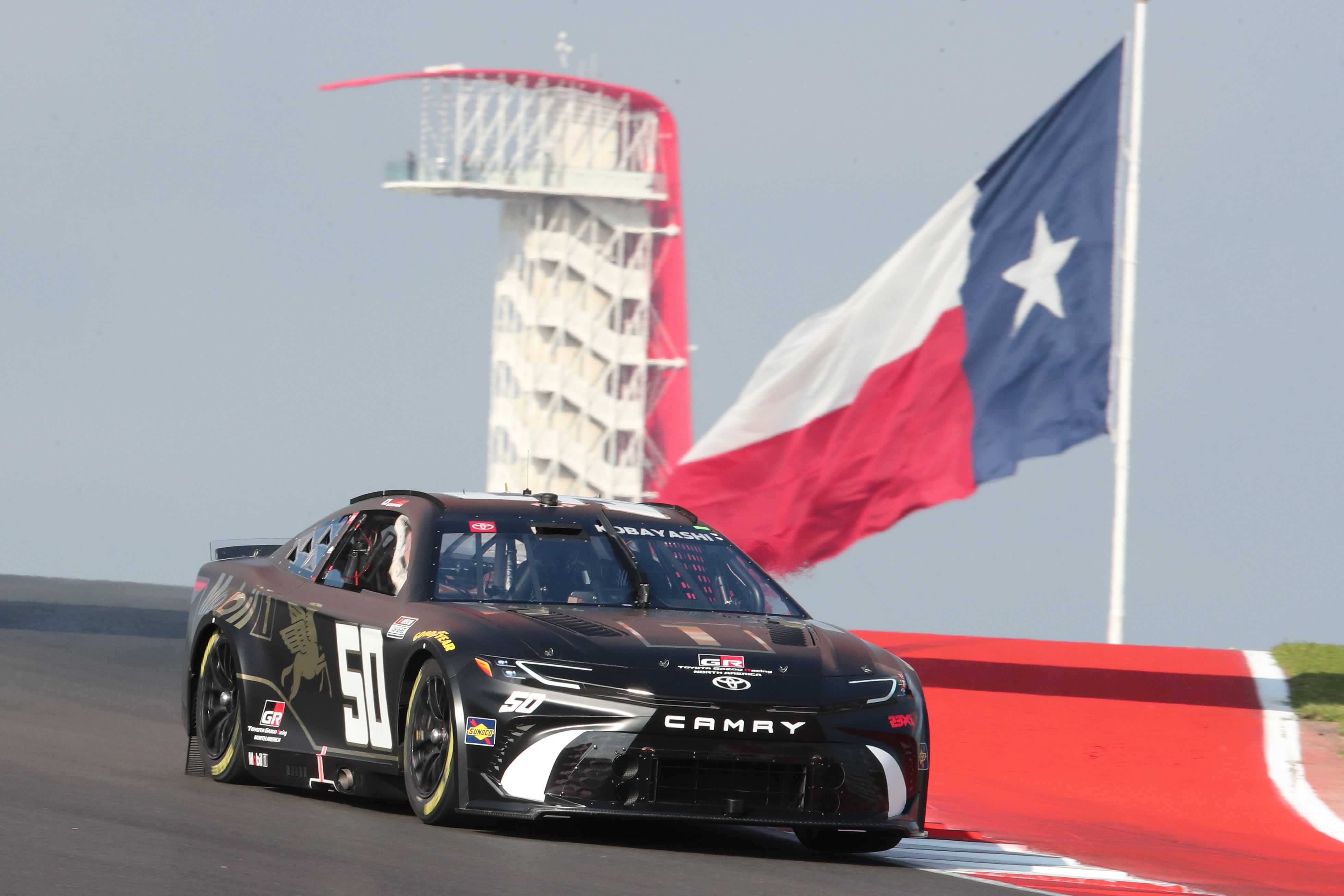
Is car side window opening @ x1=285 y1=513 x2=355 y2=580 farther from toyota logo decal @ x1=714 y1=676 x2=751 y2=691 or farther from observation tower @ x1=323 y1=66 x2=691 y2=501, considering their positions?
observation tower @ x1=323 y1=66 x2=691 y2=501

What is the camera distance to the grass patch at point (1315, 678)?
1595 cm

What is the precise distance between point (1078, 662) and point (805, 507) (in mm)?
5421

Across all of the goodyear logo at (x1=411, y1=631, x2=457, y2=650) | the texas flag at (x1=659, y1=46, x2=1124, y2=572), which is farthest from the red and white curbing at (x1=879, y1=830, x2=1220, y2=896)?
the texas flag at (x1=659, y1=46, x2=1124, y2=572)

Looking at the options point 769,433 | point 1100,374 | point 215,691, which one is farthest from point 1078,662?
point 215,691

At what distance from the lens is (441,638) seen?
7668 millimetres

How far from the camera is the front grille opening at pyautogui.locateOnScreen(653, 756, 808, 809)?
7219mm

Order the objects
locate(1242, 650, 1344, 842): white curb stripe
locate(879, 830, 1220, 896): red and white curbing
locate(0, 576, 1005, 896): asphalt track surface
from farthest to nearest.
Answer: locate(1242, 650, 1344, 842): white curb stripe, locate(879, 830, 1220, 896): red and white curbing, locate(0, 576, 1005, 896): asphalt track surface

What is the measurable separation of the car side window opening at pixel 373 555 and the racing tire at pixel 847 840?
1.96 metres

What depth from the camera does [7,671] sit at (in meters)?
14.3

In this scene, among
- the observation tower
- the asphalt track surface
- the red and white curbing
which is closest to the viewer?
the asphalt track surface

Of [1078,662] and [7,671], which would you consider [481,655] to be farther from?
[1078,662]

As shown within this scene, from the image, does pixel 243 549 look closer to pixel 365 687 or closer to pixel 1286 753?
pixel 365 687

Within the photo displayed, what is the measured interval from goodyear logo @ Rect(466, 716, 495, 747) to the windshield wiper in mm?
1126

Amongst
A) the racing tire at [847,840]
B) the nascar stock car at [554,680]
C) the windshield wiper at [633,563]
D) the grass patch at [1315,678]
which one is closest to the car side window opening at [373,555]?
the nascar stock car at [554,680]
